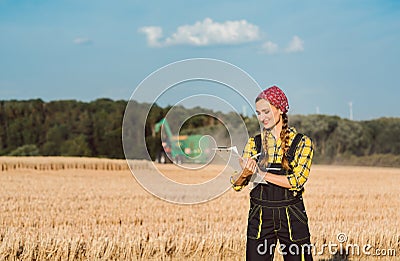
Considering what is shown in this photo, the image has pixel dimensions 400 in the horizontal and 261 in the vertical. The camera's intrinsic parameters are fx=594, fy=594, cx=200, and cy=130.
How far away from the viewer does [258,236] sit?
4.89 metres

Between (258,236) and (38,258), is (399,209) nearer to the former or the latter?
(38,258)

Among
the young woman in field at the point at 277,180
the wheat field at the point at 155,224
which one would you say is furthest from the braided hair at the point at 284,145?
the wheat field at the point at 155,224

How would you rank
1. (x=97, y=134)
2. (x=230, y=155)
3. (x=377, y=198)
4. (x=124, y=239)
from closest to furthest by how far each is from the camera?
(x=230, y=155)
(x=124, y=239)
(x=377, y=198)
(x=97, y=134)

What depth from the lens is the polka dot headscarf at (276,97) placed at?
187 inches

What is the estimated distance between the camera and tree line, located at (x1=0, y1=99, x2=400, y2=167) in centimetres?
6253

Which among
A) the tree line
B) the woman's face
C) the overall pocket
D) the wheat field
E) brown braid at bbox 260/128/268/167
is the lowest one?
the wheat field

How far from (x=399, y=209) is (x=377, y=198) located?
3.79 m

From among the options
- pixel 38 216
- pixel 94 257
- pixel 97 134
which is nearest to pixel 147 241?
pixel 94 257

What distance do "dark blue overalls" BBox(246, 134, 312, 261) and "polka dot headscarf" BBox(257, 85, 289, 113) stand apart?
30 centimetres

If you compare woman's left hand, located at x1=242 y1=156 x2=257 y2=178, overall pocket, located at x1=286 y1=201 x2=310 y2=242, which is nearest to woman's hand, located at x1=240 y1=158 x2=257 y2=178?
woman's left hand, located at x1=242 y1=156 x2=257 y2=178

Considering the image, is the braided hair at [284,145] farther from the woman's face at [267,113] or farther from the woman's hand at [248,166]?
the woman's hand at [248,166]

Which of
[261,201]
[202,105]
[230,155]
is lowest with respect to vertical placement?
[261,201]

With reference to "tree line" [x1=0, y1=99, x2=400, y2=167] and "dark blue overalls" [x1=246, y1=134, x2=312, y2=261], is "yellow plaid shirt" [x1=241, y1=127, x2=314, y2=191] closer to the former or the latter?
"dark blue overalls" [x1=246, y1=134, x2=312, y2=261]

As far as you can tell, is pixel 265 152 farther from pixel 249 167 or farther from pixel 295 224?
pixel 295 224
